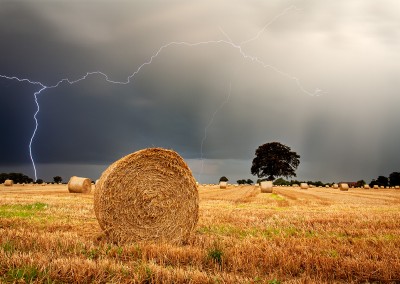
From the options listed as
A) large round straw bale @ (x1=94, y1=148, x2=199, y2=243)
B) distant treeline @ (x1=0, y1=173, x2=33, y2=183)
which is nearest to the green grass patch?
large round straw bale @ (x1=94, y1=148, x2=199, y2=243)

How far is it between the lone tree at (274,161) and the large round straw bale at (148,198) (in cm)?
6996

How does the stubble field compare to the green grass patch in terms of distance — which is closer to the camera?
the stubble field

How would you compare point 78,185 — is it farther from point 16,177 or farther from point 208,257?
point 16,177

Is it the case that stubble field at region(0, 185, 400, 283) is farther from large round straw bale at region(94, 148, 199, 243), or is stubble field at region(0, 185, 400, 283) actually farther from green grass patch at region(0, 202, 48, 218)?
green grass patch at region(0, 202, 48, 218)

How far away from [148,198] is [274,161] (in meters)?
71.1

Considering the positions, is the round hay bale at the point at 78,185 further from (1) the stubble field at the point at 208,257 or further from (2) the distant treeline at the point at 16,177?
(2) the distant treeline at the point at 16,177

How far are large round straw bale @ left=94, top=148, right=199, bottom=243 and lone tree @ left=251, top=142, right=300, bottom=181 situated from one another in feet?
230

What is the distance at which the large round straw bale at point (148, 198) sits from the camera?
7570 millimetres

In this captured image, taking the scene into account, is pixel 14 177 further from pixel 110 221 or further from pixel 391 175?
pixel 391 175

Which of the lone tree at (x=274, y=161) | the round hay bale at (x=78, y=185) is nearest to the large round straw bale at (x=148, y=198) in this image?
the round hay bale at (x=78, y=185)

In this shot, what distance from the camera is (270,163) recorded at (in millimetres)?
77625

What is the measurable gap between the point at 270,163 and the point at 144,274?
74.8m

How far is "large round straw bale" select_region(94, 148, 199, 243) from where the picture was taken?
7.57 meters

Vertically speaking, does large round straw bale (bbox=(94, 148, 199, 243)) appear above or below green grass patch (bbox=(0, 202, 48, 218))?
above
